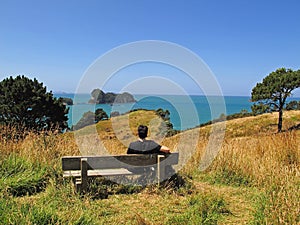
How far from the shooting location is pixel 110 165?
173 inches

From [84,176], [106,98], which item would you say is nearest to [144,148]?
[84,176]

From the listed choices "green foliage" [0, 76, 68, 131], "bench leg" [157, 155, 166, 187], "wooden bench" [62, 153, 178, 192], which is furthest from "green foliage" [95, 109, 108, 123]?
"green foliage" [0, 76, 68, 131]

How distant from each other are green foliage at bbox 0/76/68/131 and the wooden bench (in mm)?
21639

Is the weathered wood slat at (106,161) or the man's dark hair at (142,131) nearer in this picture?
the weathered wood slat at (106,161)

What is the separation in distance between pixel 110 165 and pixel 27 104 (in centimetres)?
2460

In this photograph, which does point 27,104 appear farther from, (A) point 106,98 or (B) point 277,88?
(B) point 277,88

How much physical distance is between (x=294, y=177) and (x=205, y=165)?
7.10ft

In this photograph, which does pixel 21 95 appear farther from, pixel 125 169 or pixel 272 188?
pixel 272 188

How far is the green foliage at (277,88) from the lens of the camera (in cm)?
2612

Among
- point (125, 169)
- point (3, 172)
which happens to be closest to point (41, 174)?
point (3, 172)

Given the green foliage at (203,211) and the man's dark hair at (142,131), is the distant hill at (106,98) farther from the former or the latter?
the green foliage at (203,211)

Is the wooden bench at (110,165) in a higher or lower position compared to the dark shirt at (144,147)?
lower

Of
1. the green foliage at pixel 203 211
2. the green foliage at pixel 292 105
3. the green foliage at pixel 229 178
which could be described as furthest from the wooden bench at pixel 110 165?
the green foliage at pixel 292 105

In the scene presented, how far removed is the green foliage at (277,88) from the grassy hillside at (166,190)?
21793mm
